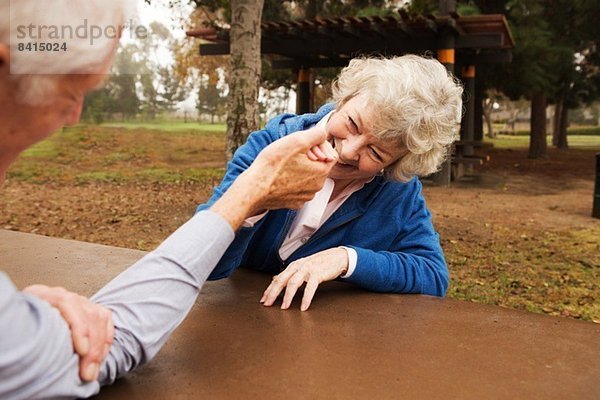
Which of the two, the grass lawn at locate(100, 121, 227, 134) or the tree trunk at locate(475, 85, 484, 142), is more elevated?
the tree trunk at locate(475, 85, 484, 142)

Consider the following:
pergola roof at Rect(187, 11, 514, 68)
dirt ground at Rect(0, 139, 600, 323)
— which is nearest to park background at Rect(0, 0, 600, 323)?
dirt ground at Rect(0, 139, 600, 323)

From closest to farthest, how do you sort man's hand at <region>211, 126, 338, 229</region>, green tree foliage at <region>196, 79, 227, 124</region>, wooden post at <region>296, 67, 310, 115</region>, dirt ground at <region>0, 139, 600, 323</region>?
man's hand at <region>211, 126, 338, 229</region>, dirt ground at <region>0, 139, 600, 323</region>, wooden post at <region>296, 67, 310, 115</region>, green tree foliage at <region>196, 79, 227, 124</region>

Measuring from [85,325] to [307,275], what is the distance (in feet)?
A: 2.31

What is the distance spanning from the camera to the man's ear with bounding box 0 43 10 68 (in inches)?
28.3

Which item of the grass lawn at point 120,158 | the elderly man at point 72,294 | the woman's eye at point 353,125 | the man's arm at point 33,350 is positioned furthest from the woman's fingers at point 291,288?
the grass lawn at point 120,158

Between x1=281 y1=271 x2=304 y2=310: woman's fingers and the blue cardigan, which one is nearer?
x1=281 y1=271 x2=304 y2=310: woman's fingers

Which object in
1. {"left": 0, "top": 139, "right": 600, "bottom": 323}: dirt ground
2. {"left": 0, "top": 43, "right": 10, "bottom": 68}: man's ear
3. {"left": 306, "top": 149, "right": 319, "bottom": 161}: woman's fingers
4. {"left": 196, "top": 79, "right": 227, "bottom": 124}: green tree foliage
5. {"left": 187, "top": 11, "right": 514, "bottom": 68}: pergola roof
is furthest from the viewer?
{"left": 196, "top": 79, "right": 227, "bottom": 124}: green tree foliage

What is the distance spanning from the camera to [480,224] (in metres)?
A: 6.94

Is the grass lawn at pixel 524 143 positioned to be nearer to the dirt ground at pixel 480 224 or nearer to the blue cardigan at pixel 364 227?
the dirt ground at pixel 480 224

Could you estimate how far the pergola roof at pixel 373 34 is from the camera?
8852 millimetres

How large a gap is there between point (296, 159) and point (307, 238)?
1.91ft

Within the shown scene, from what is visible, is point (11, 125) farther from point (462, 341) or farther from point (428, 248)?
point (428, 248)

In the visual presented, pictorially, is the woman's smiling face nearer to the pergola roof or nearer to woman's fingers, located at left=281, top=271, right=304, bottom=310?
woman's fingers, located at left=281, top=271, right=304, bottom=310

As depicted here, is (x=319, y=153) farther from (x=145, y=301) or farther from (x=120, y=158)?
(x=120, y=158)
